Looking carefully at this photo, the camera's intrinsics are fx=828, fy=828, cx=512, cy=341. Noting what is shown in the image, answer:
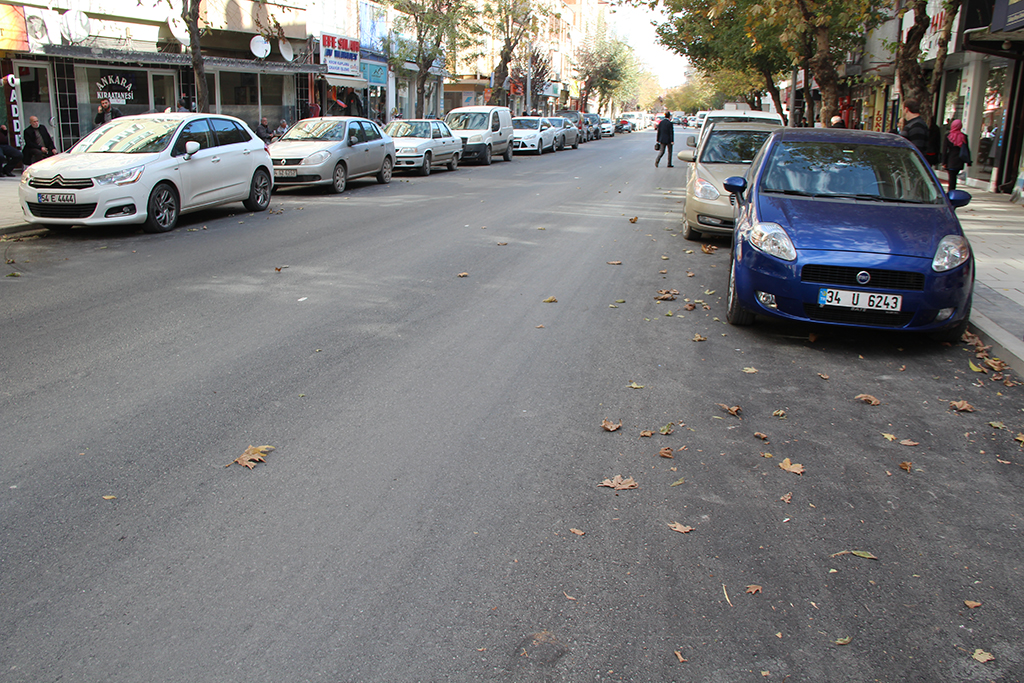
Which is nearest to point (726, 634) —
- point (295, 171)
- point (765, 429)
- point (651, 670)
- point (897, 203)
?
point (651, 670)

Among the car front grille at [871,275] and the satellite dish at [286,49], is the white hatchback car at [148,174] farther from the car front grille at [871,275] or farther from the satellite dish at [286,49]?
the satellite dish at [286,49]

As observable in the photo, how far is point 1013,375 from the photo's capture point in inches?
238

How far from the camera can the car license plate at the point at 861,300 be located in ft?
20.6

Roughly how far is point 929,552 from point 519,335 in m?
3.67

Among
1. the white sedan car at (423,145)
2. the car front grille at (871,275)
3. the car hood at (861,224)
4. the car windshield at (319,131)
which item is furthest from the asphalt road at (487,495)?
the white sedan car at (423,145)

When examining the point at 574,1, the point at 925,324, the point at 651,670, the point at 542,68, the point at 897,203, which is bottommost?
the point at 651,670

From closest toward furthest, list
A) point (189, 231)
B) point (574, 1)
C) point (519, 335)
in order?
point (519, 335) < point (189, 231) < point (574, 1)

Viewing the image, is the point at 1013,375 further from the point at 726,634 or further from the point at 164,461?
the point at 164,461

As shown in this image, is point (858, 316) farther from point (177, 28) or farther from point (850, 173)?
point (177, 28)

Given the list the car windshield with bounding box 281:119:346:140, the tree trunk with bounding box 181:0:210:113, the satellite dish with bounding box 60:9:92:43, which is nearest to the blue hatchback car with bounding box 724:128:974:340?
the car windshield with bounding box 281:119:346:140

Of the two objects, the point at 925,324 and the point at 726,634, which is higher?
the point at 925,324

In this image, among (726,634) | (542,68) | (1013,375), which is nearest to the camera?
(726,634)

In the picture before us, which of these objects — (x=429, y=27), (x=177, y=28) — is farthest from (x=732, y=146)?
(x=429, y=27)

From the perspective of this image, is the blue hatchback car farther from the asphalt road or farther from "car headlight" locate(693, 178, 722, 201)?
"car headlight" locate(693, 178, 722, 201)
